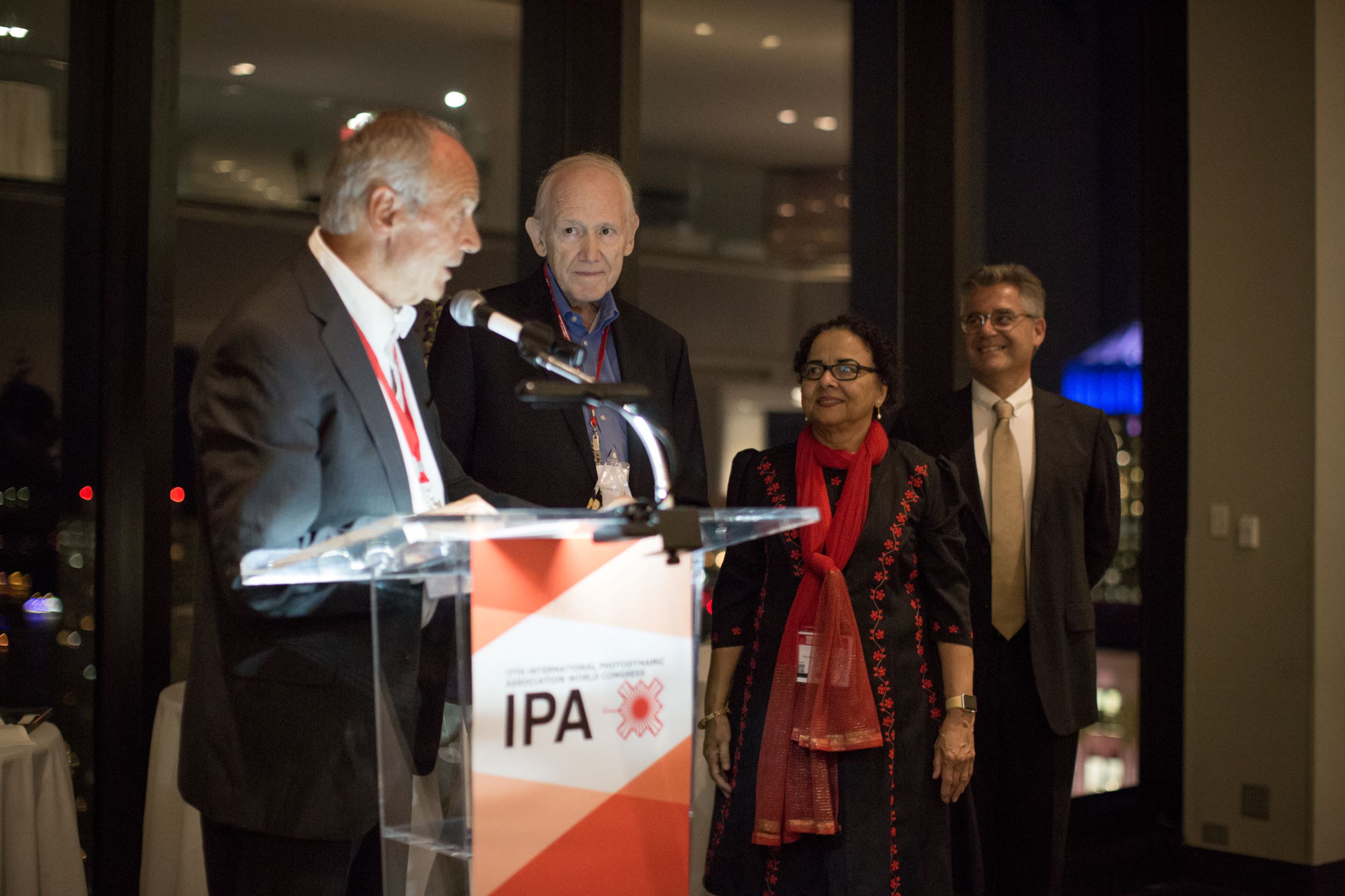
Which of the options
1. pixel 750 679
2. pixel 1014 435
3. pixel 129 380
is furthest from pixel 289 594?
pixel 1014 435

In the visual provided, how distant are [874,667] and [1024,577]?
2.54ft

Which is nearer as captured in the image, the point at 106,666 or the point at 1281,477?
the point at 106,666

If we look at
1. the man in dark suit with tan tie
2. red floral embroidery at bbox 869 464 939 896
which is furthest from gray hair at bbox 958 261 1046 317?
red floral embroidery at bbox 869 464 939 896

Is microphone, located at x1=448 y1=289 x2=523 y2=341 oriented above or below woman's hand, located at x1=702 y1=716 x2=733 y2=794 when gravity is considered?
above

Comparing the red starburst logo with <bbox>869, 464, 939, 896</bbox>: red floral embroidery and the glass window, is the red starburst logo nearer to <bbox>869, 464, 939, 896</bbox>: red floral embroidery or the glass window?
<bbox>869, 464, 939, 896</bbox>: red floral embroidery

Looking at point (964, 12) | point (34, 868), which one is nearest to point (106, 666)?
point (34, 868)

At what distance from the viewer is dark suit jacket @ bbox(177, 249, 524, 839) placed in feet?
4.70

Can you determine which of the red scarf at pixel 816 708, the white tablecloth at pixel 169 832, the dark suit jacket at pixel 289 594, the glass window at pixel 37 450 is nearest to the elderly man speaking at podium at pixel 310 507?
the dark suit jacket at pixel 289 594

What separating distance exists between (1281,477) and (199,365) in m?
3.84

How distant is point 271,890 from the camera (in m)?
1.51

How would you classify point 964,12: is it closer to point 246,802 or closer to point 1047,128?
point 1047,128

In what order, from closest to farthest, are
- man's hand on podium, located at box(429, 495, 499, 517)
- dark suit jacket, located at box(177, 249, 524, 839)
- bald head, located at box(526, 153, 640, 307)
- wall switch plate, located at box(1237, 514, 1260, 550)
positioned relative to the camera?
man's hand on podium, located at box(429, 495, 499, 517) → dark suit jacket, located at box(177, 249, 524, 839) → bald head, located at box(526, 153, 640, 307) → wall switch plate, located at box(1237, 514, 1260, 550)

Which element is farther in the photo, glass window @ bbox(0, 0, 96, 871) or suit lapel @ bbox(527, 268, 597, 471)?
glass window @ bbox(0, 0, 96, 871)

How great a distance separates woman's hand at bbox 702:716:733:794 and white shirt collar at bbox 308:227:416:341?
122 centimetres
